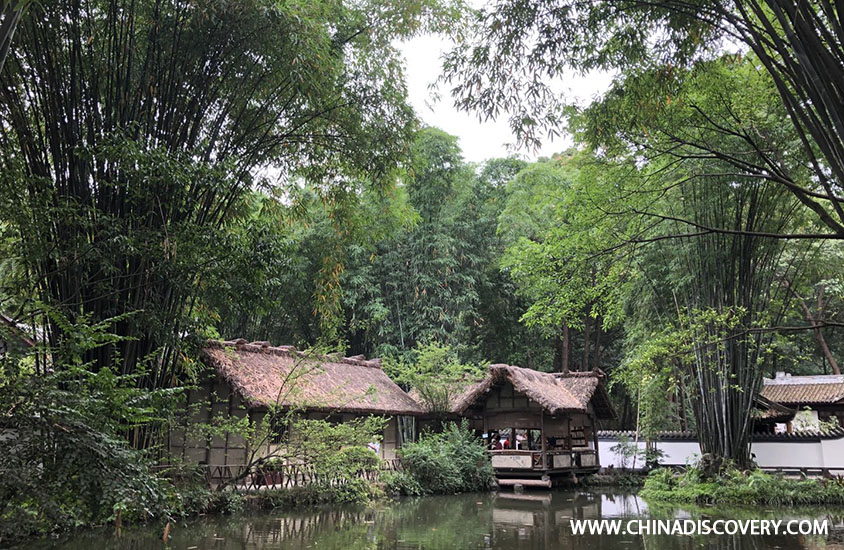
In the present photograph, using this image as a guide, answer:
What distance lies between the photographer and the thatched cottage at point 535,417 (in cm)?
1572

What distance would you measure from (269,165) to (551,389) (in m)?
10.1

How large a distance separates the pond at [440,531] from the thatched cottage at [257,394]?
1949 mm

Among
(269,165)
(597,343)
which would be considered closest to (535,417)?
(597,343)

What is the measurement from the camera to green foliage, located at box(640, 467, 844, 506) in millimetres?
11352

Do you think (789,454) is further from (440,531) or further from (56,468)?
(56,468)

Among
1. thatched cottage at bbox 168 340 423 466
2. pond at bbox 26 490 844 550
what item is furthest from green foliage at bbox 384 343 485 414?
pond at bbox 26 490 844 550

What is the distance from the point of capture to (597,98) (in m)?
7.05

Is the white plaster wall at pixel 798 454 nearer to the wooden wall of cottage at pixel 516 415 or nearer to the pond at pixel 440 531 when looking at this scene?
the wooden wall of cottage at pixel 516 415

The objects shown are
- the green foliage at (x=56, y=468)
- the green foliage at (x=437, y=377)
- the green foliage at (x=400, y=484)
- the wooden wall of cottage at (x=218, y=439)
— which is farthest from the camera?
the green foliage at (x=437, y=377)

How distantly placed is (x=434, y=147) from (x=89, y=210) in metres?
14.3

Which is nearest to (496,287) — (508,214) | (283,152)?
(508,214)

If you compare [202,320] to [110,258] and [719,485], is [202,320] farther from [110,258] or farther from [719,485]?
[719,485]

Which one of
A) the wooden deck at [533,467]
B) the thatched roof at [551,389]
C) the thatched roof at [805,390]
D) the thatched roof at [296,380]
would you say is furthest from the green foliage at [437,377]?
the thatched roof at [805,390]

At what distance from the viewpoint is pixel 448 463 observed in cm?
1446
